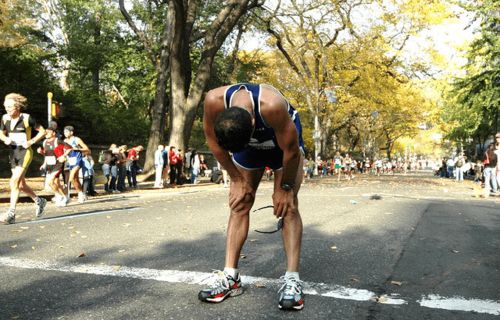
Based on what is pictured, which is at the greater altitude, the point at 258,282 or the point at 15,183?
the point at 15,183

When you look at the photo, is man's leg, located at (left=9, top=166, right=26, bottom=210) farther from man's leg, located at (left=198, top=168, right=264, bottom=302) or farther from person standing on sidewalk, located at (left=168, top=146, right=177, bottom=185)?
person standing on sidewalk, located at (left=168, top=146, right=177, bottom=185)

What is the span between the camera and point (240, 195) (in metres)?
3.51

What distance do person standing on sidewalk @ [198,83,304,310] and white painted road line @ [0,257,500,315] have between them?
31 centimetres

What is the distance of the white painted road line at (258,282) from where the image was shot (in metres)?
3.19

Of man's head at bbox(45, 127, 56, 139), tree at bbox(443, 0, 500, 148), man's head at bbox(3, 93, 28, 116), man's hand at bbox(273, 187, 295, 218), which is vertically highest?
tree at bbox(443, 0, 500, 148)

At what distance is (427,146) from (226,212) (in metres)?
116

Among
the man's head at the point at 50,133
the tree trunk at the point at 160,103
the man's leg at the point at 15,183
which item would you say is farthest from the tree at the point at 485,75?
the man's leg at the point at 15,183

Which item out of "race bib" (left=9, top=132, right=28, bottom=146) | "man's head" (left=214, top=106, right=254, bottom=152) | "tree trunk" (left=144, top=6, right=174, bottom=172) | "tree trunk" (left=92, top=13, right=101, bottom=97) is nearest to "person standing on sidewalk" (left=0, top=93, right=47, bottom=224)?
"race bib" (left=9, top=132, right=28, bottom=146)

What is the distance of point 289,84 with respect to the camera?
40.6 m

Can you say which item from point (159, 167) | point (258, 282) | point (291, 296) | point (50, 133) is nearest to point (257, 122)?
point (291, 296)

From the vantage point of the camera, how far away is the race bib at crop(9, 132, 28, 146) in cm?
723

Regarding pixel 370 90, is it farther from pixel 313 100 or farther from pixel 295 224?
pixel 295 224

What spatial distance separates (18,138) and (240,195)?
199 inches

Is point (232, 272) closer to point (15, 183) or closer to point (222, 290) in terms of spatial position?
point (222, 290)
